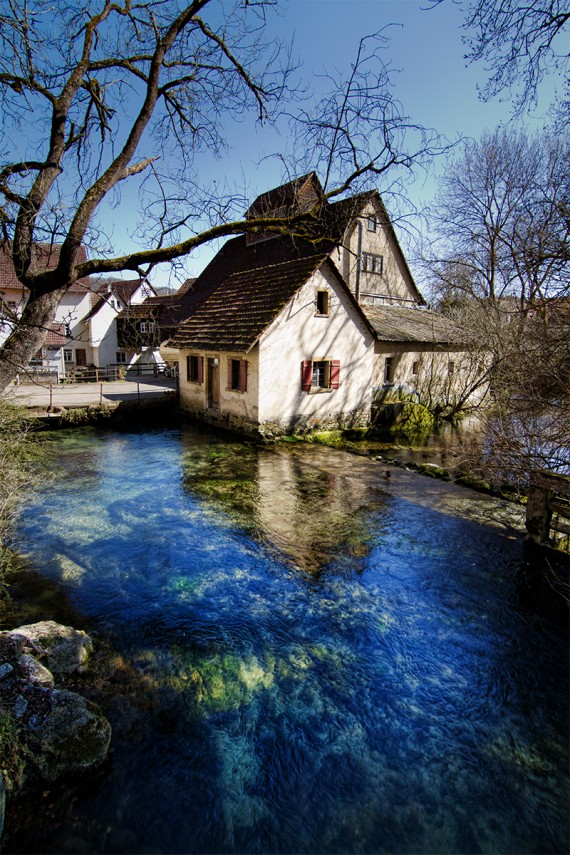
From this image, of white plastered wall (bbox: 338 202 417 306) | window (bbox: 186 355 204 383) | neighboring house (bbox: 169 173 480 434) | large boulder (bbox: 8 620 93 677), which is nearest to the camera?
large boulder (bbox: 8 620 93 677)

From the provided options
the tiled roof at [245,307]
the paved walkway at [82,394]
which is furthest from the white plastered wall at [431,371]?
the paved walkway at [82,394]

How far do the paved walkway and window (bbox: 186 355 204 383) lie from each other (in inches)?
83.1

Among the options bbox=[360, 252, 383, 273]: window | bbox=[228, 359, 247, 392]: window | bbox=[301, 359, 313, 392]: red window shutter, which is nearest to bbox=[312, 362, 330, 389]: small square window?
bbox=[301, 359, 313, 392]: red window shutter

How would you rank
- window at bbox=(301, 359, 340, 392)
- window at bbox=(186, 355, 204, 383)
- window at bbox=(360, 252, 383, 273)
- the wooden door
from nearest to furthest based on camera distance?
window at bbox=(301, 359, 340, 392) → the wooden door → window at bbox=(186, 355, 204, 383) → window at bbox=(360, 252, 383, 273)

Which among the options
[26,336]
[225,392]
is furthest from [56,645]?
[225,392]

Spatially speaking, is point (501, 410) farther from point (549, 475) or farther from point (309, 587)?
point (309, 587)

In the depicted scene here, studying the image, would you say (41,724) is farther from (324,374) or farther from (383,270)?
(383,270)

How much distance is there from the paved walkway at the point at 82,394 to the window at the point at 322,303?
29.3ft

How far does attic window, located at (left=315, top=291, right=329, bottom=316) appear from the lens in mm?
15789

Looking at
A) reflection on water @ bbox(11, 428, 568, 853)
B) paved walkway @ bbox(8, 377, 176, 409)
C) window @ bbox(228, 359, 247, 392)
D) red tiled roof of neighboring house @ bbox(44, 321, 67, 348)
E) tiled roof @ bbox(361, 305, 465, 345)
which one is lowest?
reflection on water @ bbox(11, 428, 568, 853)

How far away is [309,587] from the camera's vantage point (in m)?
6.87

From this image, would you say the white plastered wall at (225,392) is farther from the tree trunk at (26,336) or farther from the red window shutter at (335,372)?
the tree trunk at (26,336)

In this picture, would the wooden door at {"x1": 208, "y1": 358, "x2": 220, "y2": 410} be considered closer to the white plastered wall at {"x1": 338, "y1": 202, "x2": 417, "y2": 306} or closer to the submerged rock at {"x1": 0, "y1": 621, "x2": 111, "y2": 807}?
the white plastered wall at {"x1": 338, "y1": 202, "x2": 417, "y2": 306}

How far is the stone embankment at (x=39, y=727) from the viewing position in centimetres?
378
